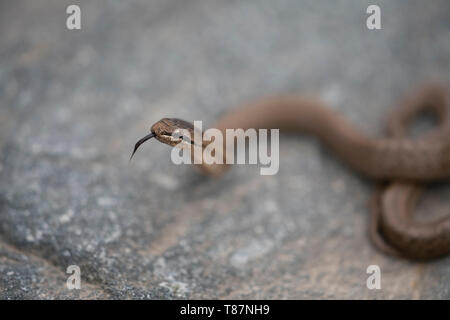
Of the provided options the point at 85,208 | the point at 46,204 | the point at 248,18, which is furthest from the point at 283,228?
the point at 248,18

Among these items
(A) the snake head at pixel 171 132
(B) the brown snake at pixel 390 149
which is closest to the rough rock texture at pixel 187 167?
(B) the brown snake at pixel 390 149

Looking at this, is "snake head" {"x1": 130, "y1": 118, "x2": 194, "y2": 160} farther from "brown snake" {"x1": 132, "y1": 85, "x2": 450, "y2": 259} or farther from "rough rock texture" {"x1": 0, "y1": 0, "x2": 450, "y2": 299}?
"rough rock texture" {"x1": 0, "y1": 0, "x2": 450, "y2": 299}

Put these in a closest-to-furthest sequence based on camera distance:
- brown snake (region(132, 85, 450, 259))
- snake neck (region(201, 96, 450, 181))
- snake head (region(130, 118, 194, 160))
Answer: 1. snake head (region(130, 118, 194, 160))
2. brown snake (region(132, 85, 450, 259))
3. snake neck (region(201, 96, 450, 181))

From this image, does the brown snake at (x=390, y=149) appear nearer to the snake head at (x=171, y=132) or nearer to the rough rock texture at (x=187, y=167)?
the snake head at (x=171, y=132)

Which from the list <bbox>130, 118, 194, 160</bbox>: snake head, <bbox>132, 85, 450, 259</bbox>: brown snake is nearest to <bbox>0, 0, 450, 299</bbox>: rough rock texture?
<bbox>132, 85, 450, 259</bbox>: brown snake

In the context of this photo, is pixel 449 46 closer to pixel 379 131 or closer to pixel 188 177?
pixel 379 131

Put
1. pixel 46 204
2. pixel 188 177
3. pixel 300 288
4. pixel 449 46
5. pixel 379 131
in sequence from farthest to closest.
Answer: pixel 449 46 → pixel 379 131 → pixel 188 177 → pixel 46 204 → pixel 300 288
